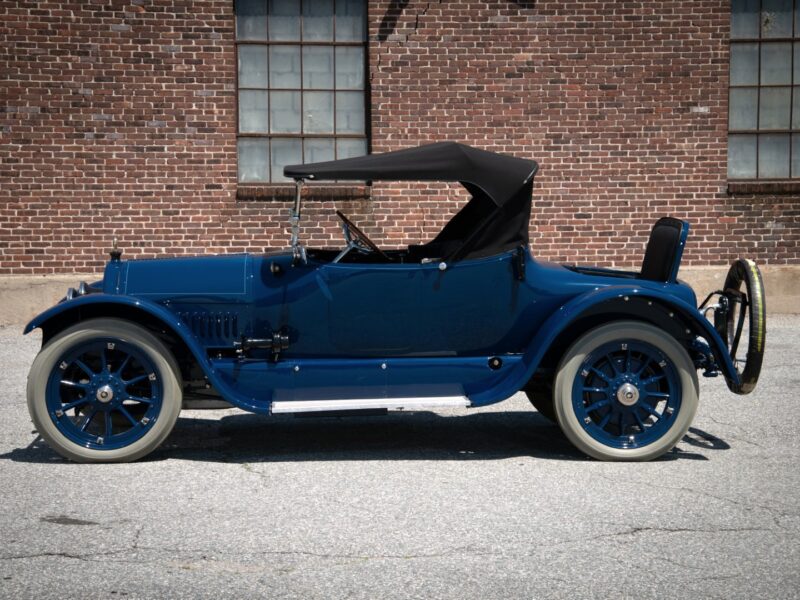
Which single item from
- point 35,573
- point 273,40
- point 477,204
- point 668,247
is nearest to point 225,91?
point 273,40

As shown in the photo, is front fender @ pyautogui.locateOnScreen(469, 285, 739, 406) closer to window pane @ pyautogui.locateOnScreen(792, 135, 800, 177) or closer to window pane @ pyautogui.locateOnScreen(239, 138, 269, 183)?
window pane @ pyautogui.locateOnScreen(239, 138, 269, 183)

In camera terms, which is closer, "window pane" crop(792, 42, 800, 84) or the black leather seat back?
the black leather seat back

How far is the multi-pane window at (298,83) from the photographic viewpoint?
1198 cm

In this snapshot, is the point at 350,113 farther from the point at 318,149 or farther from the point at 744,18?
the point at 744,18

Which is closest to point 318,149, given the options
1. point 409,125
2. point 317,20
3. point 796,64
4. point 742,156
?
point 409,125

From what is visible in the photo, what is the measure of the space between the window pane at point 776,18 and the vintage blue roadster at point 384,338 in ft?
24.4

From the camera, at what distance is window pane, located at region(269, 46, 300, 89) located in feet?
39.4

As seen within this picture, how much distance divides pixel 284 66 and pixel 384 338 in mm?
6969

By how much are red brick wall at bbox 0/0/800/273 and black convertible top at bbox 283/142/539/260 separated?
19.6 feet

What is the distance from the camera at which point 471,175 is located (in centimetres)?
592

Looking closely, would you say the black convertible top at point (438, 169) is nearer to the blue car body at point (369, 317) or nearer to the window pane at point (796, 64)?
the blue car body at point (369, 317)

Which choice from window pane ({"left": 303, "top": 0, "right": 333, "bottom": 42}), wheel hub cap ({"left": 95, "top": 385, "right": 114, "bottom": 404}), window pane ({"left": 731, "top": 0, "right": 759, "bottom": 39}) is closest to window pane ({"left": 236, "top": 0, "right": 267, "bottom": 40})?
window pane ({"left": 303, "top": 0, "right": 333, "bottom": 42})

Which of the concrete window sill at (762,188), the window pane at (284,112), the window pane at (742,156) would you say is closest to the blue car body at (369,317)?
the window pane at (284,112)

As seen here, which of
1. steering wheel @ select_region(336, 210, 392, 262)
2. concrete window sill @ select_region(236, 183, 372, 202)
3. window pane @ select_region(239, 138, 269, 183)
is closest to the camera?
steering wheel @ select_region(336, 210, 392, 262)
